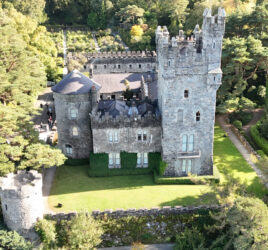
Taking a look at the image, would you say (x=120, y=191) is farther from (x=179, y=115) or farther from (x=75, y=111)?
(x=75, y=111)

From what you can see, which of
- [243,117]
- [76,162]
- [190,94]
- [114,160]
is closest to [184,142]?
[190,94]

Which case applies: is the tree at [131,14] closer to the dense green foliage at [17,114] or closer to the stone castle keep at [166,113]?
the dense green foliage at [17,114]

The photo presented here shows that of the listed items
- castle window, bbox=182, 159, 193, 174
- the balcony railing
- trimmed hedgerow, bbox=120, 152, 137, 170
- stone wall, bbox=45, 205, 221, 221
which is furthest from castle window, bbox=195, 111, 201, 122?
stone wall, bbox=45, 205, 221, 221

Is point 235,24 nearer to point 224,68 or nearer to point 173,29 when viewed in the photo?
point 224,68

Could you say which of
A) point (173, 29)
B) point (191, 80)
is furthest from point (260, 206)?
point (173, 29)

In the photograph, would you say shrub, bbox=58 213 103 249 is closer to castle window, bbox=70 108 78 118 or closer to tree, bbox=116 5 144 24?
castle window, bbox=70 108 78 118

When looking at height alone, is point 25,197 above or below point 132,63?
below
